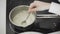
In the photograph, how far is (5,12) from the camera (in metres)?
0.70

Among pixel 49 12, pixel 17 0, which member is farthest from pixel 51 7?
pixel 17 0

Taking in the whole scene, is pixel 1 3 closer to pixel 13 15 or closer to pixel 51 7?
pixel 13 15

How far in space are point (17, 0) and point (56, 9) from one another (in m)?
0.18

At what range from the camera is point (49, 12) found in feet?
2.23

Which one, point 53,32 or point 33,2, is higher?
point 33,2

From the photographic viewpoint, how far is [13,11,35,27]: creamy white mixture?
65 centimetres

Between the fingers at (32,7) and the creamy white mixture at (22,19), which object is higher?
the fingers at (32,7)

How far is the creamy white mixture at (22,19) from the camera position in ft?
2.15

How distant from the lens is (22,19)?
2.20ft

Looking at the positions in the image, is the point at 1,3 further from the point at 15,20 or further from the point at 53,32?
the point at 53,32

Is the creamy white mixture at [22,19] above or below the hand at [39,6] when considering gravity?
below

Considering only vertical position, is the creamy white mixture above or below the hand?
below

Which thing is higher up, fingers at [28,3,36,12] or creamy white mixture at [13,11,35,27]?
fingers at [28,3,36,12]

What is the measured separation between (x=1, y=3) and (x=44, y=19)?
21cm
